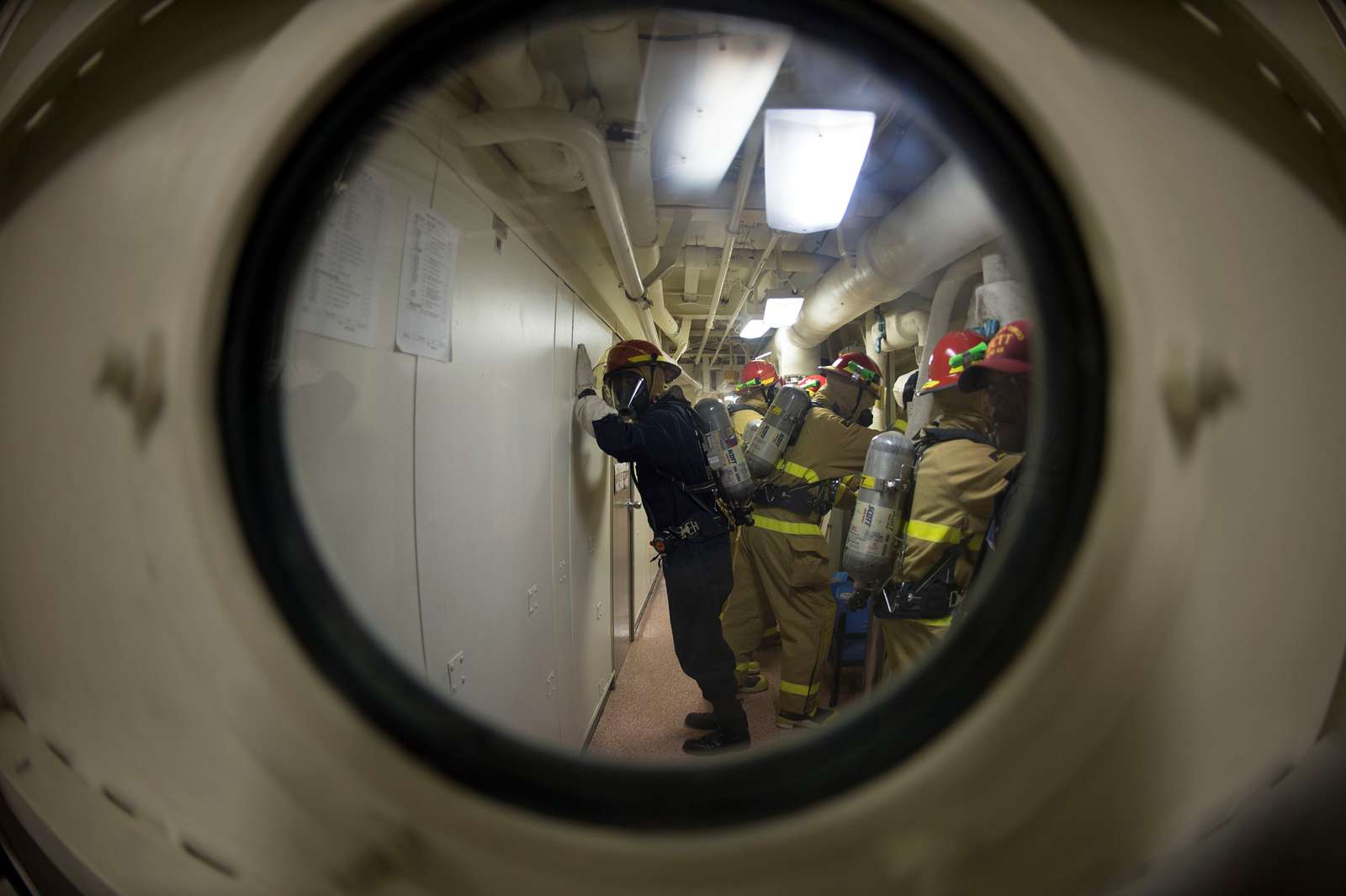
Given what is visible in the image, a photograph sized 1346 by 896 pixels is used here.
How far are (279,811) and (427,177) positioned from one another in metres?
0.77

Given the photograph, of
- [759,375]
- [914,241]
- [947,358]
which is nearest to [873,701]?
[947,358]

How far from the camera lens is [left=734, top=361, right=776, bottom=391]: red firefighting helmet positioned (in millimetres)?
2359

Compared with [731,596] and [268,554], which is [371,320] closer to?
[268,554]

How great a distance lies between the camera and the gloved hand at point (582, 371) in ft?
4.63

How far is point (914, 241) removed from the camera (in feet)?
3.74

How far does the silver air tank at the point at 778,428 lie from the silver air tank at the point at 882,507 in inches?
20.8

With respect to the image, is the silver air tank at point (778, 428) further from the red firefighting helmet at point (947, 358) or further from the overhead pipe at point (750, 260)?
the red firefighting helmet at point (947, 358)

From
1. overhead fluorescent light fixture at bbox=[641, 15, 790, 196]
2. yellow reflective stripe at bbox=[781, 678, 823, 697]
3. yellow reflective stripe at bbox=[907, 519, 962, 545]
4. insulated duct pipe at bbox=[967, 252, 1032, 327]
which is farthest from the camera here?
yellow reflective stripe at bbox=[781, 678, 823, 697]

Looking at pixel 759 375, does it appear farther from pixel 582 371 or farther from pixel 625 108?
pixel 625 108

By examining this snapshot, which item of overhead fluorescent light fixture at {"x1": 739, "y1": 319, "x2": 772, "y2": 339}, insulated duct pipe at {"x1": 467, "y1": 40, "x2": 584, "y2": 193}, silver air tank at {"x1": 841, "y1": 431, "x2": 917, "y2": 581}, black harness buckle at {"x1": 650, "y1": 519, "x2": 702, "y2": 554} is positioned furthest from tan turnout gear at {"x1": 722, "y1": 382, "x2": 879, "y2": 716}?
insulated duct pipe at {"x1": 467, "y1": 40, "x2": 584, "y2": 193}

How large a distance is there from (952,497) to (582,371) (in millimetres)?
1064

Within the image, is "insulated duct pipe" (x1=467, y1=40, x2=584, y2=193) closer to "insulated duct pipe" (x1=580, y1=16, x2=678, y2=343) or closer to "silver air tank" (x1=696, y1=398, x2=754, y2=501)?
"insulated duct pipe" (x1=580, y1=16, x2=678, y2=343)

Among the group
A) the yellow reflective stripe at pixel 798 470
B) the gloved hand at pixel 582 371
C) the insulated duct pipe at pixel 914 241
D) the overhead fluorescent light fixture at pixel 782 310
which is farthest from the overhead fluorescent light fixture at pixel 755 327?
the gloved hand at pixel 582 371

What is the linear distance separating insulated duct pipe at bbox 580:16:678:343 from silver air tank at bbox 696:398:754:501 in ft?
2.11
